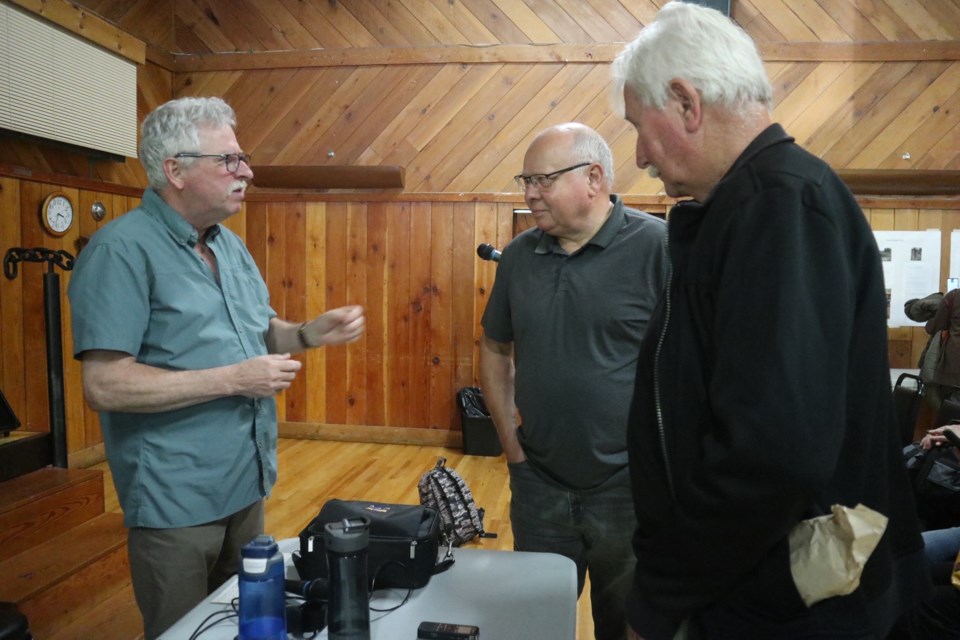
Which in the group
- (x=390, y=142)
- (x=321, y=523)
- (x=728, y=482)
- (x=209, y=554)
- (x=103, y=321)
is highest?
(x=390, y=142)

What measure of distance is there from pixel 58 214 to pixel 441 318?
253 cm

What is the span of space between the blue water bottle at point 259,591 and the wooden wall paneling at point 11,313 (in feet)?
11.3

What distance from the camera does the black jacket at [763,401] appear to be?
865mm

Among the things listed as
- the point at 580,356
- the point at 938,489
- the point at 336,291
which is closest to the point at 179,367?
the point at 580,356

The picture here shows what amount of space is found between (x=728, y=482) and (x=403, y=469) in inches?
153

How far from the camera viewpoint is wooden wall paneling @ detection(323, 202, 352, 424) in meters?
5.30

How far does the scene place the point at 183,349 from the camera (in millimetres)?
1665

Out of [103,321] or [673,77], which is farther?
[103,321]

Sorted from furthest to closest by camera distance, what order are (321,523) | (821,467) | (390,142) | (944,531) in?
(390,142)
(944,531)
(321,523)
(821,467)

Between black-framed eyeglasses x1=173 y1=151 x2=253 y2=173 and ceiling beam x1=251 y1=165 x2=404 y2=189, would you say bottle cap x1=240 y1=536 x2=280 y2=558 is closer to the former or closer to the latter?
black-framed eyeglasses x1=173 y1=151 x2=253 y2=173

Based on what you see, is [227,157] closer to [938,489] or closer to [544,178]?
[544,178]

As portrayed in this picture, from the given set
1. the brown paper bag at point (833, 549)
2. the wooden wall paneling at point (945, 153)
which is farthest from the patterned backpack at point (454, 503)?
the wooden wall paneling at point (945, 153)

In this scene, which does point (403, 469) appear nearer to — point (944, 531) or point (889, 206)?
point (944, 531)

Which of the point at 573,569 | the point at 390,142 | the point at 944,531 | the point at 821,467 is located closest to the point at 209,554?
the point at 573,569
